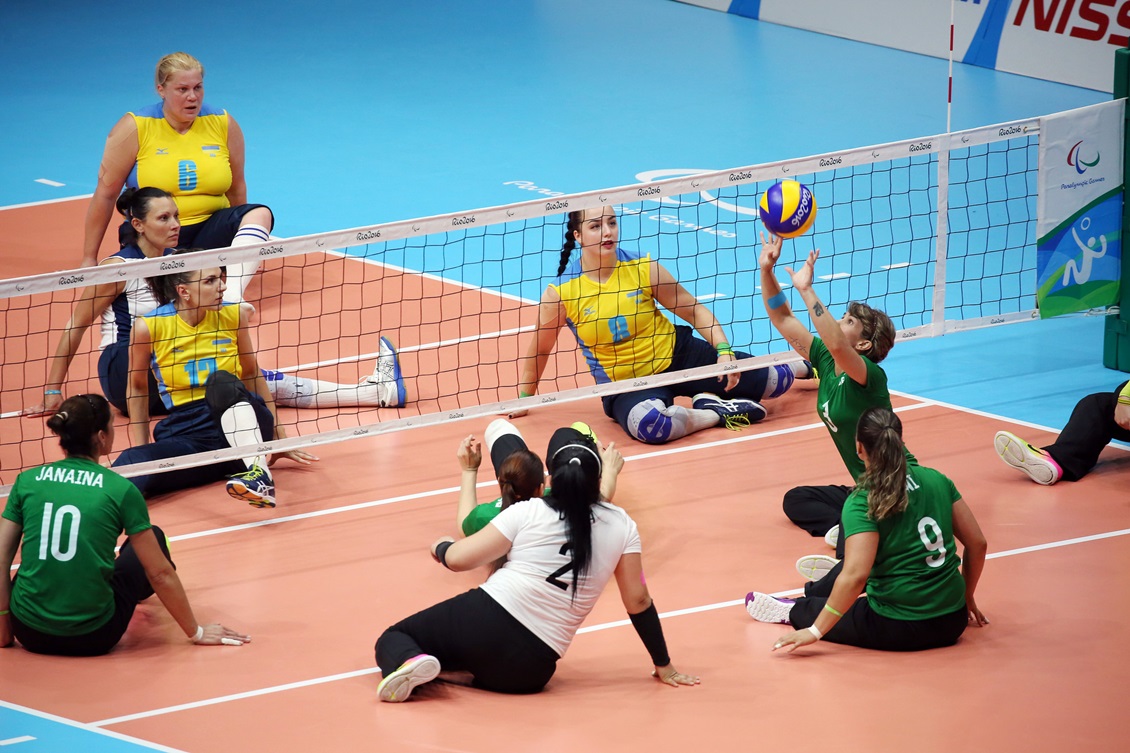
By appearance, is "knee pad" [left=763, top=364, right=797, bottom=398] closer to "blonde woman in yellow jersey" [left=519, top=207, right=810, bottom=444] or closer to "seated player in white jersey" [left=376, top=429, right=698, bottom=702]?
"blonde woman in yellow jersey" [left=519, top=207, right=810, bottom=444]

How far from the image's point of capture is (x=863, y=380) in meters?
6.72

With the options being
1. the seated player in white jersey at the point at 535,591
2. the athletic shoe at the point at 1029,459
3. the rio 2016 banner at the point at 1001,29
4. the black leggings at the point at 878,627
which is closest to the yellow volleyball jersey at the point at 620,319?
the athletic shoe at the point at 1029,459

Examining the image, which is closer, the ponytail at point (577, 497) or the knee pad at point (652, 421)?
the ponytail at point (577, 497)

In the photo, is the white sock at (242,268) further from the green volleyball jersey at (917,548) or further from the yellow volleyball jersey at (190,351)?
the green volleyball jersey at (917,548)

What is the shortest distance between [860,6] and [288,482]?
1121 cm

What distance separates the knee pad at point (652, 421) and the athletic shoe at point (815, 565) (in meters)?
1.78

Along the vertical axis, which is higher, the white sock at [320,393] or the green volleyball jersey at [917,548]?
the white sock at [320,393]

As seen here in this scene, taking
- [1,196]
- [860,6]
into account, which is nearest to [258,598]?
[1,196]

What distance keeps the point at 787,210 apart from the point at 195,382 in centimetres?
335

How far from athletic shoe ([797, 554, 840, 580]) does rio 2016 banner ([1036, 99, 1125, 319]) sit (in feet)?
10.6

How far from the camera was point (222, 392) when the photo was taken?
25.6 ft

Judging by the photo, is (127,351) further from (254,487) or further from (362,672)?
(362,672)

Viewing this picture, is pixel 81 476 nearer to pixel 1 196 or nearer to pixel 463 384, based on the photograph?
pixel 463 384

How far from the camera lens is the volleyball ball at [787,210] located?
23.8 ft
